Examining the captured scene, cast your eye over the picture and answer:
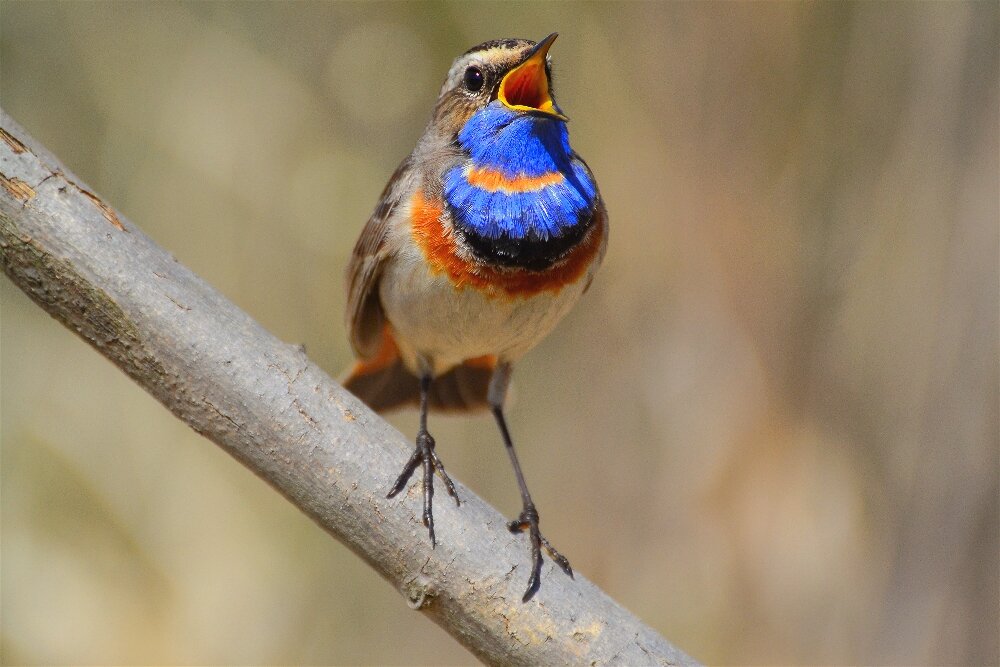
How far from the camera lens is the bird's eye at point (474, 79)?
325cm

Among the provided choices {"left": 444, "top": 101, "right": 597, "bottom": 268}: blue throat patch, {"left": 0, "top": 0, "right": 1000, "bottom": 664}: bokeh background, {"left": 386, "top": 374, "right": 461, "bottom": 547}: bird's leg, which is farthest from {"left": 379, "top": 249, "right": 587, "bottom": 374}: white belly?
{"left": 0, "top": 0, "right": 1000, "bottom": 664}: bokeh background

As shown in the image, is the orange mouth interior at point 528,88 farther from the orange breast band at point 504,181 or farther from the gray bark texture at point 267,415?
the gray bark texture at point 267,415

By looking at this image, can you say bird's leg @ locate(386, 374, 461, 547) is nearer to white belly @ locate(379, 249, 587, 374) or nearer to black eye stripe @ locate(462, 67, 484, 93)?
white belly @ locate(379, 249, 587, 374)

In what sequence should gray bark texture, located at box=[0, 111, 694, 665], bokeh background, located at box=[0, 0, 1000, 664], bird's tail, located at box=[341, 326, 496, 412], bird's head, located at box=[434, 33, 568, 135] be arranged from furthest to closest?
bokeh background, located at box=[0, 0, 1000, 664]
bird's tail, located at box=[341, 326, 496, 412]
bird's head, located at box=[434, 33, 568, 135]
gray bark texture, located at box=[0, 111, 694, 665]

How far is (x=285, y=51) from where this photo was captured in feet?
17.8

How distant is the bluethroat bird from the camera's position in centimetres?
307

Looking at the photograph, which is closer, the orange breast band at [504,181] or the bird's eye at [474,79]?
the orange breast band at [504,181]

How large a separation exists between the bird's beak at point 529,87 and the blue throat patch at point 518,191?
0.15 ft

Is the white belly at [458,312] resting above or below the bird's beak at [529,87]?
below

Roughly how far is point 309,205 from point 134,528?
1.84 m

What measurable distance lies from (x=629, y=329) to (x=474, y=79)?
2.18 meters

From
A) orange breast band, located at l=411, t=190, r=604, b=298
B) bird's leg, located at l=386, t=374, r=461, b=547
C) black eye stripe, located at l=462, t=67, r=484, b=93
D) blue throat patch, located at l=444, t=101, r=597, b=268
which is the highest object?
black eye stripe, located at l=462, t=67, r=484, b=93

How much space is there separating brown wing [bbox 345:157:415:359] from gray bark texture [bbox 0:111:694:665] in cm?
84

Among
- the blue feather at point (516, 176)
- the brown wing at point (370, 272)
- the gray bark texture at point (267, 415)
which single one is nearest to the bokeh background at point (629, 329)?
the brown wing at point (370, 272)
